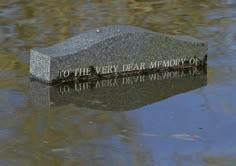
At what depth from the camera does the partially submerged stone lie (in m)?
8.06

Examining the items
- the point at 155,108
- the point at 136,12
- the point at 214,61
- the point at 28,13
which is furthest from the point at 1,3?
the point at 155,108

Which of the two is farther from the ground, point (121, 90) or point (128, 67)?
point (128, 67)

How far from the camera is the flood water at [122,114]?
241 inches

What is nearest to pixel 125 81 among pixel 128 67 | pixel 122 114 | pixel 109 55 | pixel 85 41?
pixel 128 67

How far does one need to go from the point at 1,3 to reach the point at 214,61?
5.33 meters

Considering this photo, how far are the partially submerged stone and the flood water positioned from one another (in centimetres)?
14

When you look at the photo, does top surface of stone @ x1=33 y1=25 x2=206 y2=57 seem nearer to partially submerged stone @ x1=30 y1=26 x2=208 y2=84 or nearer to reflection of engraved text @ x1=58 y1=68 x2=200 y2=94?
partially submerged stone @ x1=30 y1=26 x2=208 y2=84

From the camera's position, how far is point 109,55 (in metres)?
8.21

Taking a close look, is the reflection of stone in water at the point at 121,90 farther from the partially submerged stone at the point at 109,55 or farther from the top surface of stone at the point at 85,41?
the top surface of stone at the point at 85,41

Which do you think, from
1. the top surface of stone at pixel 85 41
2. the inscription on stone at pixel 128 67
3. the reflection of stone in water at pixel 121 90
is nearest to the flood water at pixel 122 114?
the reflection of stone in water at pixel 121 90

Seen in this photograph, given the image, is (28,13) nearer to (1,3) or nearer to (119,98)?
(1,3)

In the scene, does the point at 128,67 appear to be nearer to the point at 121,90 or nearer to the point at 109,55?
the point at 109,55

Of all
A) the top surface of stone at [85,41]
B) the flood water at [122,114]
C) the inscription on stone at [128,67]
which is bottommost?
the flood water at [122,114]

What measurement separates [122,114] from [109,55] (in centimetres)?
117
